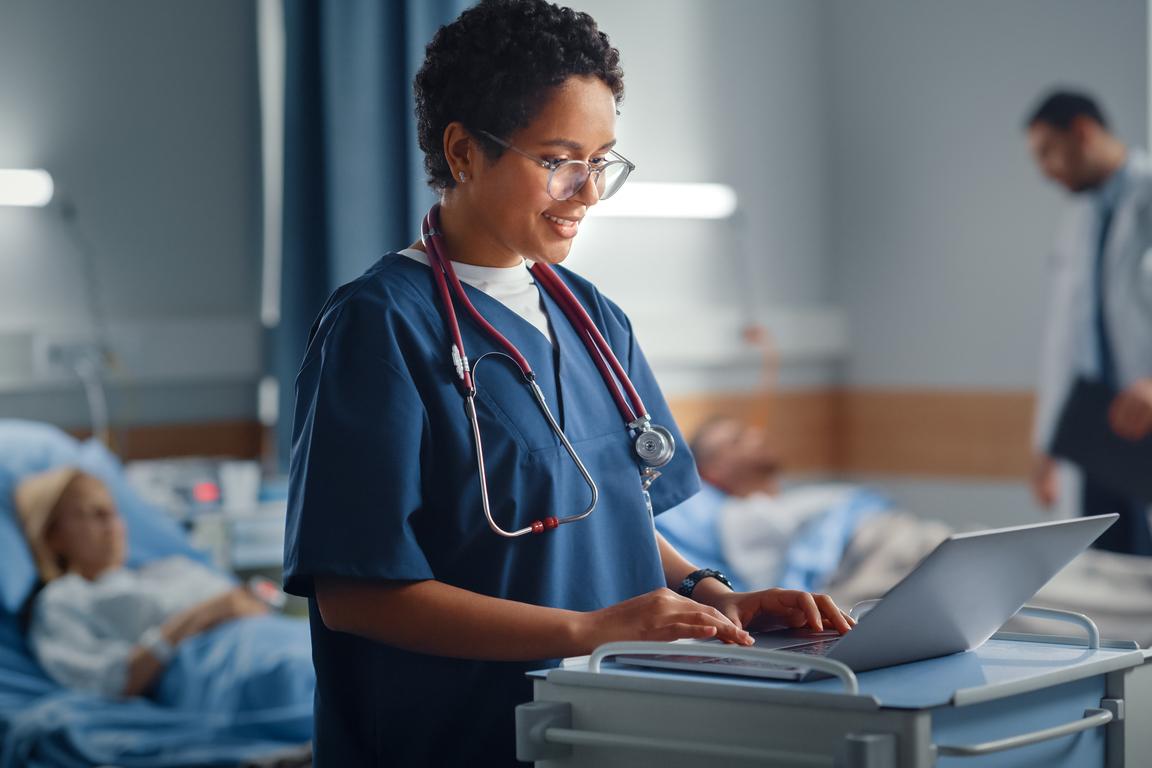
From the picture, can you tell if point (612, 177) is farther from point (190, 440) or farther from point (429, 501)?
point (190, 440)

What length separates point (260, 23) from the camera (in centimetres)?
363

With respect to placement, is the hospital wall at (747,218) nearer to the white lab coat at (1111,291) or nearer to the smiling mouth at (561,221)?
the white lab coat at (1111,291)

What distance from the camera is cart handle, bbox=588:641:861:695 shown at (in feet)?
3.16

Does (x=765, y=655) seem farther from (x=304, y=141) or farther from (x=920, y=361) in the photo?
(x=920, y=361)

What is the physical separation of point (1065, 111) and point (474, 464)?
325 centimetres

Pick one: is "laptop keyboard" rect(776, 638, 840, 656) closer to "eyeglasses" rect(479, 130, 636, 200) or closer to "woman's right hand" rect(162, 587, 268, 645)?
"eyeglasses" rect(479, 130, 636, 200)

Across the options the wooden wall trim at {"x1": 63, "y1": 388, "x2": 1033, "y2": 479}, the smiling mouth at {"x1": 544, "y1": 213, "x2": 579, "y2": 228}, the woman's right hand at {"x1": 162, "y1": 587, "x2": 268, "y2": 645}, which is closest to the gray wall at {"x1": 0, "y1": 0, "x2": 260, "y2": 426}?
the woman's right hand at {"x1": 162, "y1": 587, "x2": 268, "y2": 645}

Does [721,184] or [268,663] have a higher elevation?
[721,184]

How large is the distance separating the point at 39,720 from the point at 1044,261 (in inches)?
126

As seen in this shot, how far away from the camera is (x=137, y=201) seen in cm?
346

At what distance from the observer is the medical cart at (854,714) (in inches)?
37.4

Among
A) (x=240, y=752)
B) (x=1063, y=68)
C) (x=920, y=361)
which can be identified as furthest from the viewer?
(x=920, y=361)

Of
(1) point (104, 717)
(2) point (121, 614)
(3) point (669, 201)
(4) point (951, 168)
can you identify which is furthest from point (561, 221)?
(4) point (951, 168)

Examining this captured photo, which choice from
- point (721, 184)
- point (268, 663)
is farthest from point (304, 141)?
point (721, 184)
